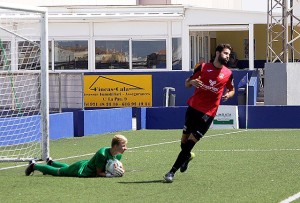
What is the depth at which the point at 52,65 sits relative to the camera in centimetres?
A: 4234

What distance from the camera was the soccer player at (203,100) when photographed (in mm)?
14328

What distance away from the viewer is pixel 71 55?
42.4 m

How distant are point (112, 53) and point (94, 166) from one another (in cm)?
2766

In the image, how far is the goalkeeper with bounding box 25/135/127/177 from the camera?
14.5 metres

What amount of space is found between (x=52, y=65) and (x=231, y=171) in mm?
27138

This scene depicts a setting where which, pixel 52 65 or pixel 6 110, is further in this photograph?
pixel 52 65

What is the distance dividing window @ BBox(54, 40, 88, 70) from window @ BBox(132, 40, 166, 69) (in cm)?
207

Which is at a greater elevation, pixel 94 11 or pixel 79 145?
pixel 94 11

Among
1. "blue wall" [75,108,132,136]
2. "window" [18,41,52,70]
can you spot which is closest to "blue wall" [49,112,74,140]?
"blue wall" [75,108,132,136]

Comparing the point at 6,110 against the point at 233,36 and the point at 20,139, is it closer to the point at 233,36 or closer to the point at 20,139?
the point at 20,139

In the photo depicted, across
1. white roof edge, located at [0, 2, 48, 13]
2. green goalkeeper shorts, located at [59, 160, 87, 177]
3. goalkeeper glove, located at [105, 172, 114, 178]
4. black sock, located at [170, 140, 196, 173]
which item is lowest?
goalkeeper glove, located at [105, 172, 114, 178]

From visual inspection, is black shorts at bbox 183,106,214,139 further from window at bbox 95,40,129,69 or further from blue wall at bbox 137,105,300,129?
window at bbox 95,40,129,69

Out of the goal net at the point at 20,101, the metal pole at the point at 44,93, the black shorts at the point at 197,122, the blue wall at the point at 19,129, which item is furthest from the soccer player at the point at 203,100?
the blue wall at the point at 19,129

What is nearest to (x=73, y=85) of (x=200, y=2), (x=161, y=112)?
(x=161, y=112)
